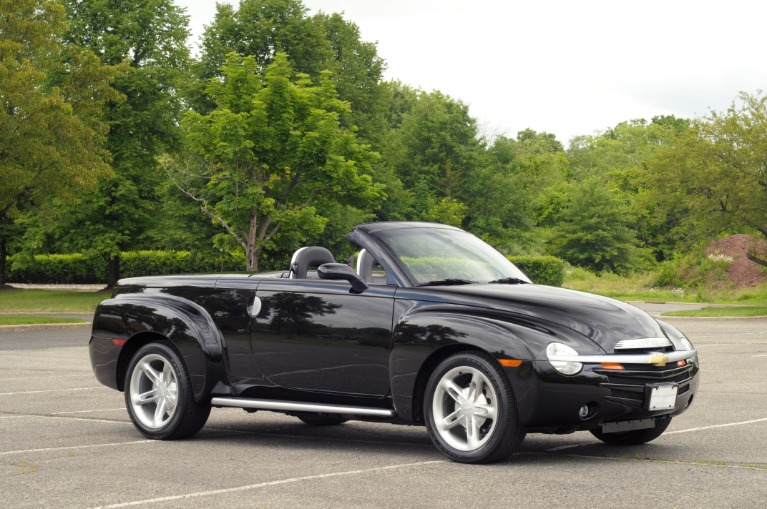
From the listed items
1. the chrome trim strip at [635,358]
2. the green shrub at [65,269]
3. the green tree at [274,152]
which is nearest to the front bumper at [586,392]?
the chrome trim strip at [635,358]

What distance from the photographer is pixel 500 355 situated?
711cm

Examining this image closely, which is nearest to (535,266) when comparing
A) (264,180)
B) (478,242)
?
(264,180)

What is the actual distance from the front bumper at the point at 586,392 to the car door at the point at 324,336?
45.3 inches

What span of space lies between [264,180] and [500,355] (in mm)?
32228

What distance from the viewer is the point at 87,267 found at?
6278 centimetres

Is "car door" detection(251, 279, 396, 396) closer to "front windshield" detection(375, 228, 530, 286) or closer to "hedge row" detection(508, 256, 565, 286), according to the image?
"front windshield" detection(375, 228, 530, 286)

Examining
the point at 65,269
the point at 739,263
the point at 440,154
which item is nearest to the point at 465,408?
the point at 739,263

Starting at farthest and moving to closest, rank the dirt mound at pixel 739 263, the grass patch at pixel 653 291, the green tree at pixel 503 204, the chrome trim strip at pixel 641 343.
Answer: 1. the green tree at pixel 503 204
2. the dirt mound at pixel 739 263
3. the grass patch at pixel 653 291
4. the chrome trim strip at pixel 641 343

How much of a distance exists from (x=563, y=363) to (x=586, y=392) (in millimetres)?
235

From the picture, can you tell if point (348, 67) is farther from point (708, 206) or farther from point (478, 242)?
point (478, 242)

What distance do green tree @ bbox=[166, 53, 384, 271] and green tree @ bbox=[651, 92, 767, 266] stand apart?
438 inches

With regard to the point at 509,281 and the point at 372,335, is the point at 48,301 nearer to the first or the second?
the point at 509,281

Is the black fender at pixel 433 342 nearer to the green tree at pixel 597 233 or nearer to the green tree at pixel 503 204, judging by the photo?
the green tree at pixel 597 233

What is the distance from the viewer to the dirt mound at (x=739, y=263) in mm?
52625
